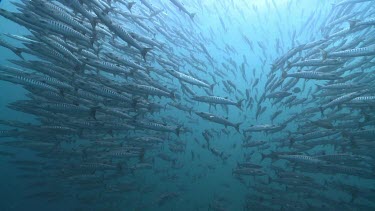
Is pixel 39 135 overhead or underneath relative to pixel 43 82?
underneath

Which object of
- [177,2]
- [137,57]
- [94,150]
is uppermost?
[177,2]

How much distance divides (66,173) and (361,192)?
13.4 meters

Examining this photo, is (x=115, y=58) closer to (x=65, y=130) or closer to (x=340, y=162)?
(x=65, y=130)

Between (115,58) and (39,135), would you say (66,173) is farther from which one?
(115,58)

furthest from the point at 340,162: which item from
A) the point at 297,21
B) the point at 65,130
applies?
the point at 297,21

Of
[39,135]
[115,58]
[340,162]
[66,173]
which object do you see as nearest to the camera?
[115,58]

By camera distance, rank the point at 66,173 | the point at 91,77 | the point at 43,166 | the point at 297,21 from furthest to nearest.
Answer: the point at 297,21, the point at 43,166, the point at 66,173, the point at 91,77

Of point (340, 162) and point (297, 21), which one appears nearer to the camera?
point (340, 162)

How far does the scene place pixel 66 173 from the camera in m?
14.5

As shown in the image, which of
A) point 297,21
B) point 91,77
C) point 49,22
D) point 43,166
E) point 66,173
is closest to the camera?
point 49,22

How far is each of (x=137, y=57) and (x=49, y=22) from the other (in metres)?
4.51

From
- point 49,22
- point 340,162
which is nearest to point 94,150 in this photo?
point 49,22

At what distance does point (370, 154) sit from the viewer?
35.4ft

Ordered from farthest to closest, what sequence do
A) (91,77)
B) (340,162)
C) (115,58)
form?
(340,162) → (91,77) → (115,58)
